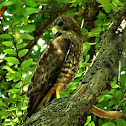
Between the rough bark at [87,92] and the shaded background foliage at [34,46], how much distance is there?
25 cm

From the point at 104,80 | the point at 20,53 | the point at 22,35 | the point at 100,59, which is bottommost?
the point at 104,80

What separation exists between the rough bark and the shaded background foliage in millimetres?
249

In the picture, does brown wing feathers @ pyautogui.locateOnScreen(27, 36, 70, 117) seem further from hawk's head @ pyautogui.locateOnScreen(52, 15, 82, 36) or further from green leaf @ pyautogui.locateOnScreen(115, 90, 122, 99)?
green leaf @ pyautogui.locateOnScreen(115, 90, 122, 99)

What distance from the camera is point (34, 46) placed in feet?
14.0

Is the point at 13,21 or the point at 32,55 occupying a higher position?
the point at 13,21

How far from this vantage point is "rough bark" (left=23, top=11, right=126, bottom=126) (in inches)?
74.0

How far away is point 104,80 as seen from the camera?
2.36m

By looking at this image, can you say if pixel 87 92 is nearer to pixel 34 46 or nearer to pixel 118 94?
pixel 118 94

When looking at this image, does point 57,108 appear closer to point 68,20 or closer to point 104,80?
point 104,80

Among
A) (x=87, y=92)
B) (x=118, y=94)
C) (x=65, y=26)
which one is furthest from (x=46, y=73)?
(x=118, y=94)

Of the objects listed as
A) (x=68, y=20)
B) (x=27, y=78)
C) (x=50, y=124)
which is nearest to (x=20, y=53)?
(x=27, y=78)

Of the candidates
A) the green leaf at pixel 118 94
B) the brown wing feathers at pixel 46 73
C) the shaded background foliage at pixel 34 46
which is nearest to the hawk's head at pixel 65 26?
the shaded background foliage at pixel 34 46

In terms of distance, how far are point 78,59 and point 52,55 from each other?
1.16 ft

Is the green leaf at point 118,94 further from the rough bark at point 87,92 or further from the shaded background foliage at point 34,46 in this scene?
the rough bark at point 87,92
